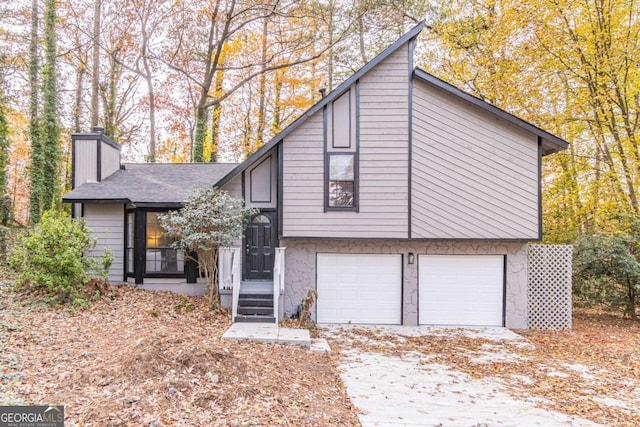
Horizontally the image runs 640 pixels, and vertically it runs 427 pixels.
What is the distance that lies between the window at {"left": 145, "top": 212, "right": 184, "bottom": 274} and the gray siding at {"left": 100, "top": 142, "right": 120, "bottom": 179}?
283 cm

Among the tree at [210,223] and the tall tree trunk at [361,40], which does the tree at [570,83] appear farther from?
the tree at [210,223]

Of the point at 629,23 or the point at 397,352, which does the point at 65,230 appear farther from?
the point at 629,23

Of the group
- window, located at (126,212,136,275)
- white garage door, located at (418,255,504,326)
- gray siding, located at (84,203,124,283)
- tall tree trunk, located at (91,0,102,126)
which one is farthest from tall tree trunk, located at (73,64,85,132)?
white garage door, located at (418,255,504,326)

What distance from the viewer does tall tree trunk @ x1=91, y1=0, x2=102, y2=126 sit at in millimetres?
15602

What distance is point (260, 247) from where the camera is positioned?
9.01m

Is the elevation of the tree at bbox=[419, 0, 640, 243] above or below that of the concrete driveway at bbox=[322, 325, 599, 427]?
above

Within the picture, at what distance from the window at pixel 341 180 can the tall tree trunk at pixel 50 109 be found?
11.5m

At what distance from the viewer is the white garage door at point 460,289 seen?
8547mm

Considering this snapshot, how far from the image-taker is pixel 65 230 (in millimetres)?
8000

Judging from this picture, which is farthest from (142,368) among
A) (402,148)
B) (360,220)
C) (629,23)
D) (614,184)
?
(629,23)

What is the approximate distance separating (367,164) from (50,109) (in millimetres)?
12898

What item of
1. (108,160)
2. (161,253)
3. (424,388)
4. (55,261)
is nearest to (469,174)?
(424,388)

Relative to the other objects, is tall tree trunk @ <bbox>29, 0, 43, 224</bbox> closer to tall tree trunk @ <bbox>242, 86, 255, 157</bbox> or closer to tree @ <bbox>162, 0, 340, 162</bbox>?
tree @ <bbox>162, 0, 340, 162</bbox>

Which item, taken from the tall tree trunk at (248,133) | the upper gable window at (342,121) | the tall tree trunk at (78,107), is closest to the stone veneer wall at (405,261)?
the upper gable window at (342,121)
